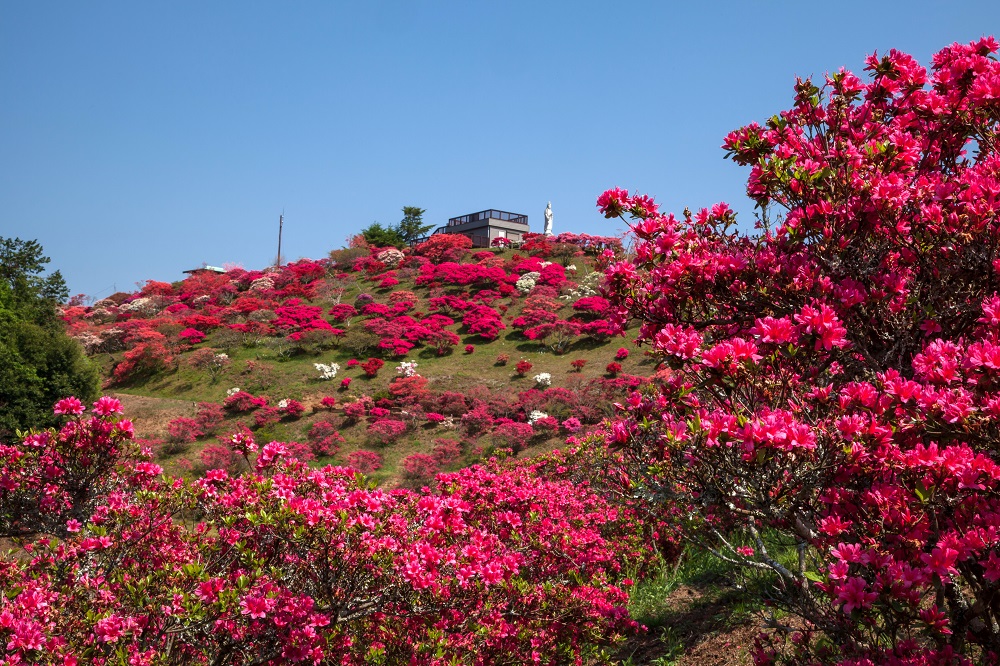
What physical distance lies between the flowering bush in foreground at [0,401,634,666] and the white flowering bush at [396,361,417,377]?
699 inches

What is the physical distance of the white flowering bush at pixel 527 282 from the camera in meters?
32.8

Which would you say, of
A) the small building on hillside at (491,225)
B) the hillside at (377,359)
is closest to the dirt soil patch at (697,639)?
the hillside at (377,359)

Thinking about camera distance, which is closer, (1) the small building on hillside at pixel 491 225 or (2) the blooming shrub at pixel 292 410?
(2) the blooming shrub at pixel 292 410

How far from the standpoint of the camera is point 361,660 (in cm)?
416

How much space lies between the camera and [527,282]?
33.1m

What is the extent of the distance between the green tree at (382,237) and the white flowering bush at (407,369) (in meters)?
24.8

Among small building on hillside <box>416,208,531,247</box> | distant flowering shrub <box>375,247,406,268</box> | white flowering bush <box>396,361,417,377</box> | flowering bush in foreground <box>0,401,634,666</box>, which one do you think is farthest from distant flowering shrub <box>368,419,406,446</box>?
small building on hillside <box>416,208,531,247</box>

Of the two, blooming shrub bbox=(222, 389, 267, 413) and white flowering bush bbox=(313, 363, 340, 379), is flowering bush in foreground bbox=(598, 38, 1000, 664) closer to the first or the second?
blooming shrub bbox=(222, 389, 267, 413)

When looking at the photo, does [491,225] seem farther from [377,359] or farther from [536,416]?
[536,416]

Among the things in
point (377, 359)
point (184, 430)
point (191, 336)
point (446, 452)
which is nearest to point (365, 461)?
point (446, 452)

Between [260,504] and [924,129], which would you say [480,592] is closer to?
[260,504]

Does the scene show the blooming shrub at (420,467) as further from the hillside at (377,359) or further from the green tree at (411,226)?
the green tree at (411,226)

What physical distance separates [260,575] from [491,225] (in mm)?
51651

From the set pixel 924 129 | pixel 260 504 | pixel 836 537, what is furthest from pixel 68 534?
pixel 924 129
